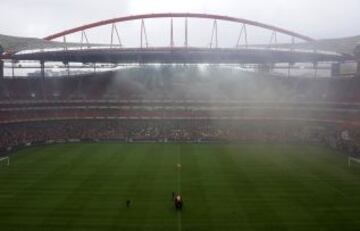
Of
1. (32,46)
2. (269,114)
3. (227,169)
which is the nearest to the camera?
(227,169)

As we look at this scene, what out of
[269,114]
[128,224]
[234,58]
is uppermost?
[234,58]

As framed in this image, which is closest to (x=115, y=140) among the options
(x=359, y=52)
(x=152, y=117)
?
(x=152, y=117)

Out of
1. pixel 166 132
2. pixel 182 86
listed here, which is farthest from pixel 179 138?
pixel 182 86

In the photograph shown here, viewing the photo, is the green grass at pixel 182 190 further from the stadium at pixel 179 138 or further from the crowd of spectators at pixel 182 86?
the crowd of spectators at pixel 182 86

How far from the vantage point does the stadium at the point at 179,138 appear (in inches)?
993

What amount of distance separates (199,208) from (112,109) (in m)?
40.6

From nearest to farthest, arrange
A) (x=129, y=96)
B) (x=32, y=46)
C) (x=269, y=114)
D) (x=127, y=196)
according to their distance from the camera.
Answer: (x=127, y=196) < (x=32, y=46) < (x=269, y=114) < (x=129, y=96)

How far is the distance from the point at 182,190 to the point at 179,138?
25507 mm

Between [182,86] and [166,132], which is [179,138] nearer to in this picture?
[166,132]

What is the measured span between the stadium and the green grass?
0.11m

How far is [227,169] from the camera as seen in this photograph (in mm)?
36156

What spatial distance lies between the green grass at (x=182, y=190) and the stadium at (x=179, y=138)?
0.37 ft

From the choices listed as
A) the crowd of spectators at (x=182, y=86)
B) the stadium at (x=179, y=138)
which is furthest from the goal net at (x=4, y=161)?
the crowd of spectators at (x=182, y=86)

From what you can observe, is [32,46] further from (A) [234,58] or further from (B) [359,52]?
(B) [359,52]
